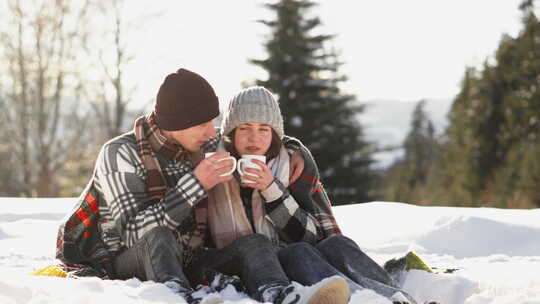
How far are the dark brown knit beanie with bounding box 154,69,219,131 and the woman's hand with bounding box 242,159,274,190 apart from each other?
1.19 ft

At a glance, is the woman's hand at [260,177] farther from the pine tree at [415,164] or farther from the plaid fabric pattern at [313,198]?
the pine tree at [415,164]

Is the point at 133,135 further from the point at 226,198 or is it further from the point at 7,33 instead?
the point at 7,33

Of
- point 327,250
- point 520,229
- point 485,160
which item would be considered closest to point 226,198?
point 327,250

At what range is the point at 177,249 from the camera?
2732 millimetres

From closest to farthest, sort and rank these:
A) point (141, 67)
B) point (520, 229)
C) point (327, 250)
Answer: point (327, 250)
point (520, 229)
point (141, 67)

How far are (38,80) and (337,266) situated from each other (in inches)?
603

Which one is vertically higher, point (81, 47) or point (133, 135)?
point (81, 47)

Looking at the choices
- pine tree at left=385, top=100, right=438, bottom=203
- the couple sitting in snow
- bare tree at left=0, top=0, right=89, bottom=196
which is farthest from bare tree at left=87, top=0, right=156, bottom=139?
the couple sitting in snow

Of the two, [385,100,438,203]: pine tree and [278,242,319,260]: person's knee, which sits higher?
[278,242,319,260]: person's knee

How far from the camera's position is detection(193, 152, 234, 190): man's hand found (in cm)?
273

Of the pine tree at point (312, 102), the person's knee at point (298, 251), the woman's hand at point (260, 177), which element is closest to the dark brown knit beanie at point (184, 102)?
the woman's hand at point (260, 177)

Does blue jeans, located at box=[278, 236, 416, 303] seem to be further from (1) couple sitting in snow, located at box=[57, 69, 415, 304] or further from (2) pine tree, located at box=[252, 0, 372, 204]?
(2) pine tree, located at box=[252, 0, 372, 204]

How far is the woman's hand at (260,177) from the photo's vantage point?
2.85 metres

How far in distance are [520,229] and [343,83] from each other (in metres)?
14.9
